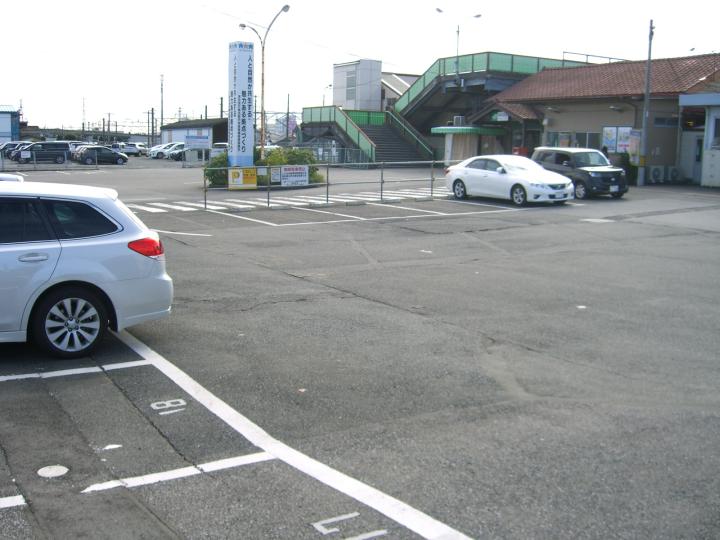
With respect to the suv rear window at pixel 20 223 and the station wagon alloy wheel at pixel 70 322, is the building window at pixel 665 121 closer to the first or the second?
the station wagon alloy wheel at pixel 70 322

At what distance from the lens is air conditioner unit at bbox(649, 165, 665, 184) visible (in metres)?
34.6

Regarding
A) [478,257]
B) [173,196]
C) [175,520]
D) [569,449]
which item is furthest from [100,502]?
[173,196]

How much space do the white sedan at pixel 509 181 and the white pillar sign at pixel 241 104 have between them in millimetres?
10515

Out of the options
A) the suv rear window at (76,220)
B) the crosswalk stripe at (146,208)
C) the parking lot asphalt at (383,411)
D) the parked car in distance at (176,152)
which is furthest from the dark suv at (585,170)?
the parked car in distance at (176,152)

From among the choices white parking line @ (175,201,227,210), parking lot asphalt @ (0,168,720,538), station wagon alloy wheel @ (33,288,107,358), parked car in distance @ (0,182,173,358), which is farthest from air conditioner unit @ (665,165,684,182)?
station wagon alloy wheel @ (33,288,107,358)

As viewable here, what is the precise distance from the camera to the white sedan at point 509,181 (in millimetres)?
24344

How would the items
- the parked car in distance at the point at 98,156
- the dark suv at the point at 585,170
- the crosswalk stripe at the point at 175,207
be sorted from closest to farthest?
the crosswalk stripe at the point at 175,207, the dark suv at the point at 585,170, the parked car in distance at the point at 98,156

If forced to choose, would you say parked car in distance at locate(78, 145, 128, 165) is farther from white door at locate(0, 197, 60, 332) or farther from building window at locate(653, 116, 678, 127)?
white door at locate(0, 197, 60, 332)

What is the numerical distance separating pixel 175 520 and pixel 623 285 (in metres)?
9.27

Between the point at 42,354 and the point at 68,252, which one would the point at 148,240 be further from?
the point at 42,354

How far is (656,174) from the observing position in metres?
34.8

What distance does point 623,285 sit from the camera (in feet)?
39.7

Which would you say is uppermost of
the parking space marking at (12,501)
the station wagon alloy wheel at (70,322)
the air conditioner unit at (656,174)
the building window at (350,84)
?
the building window at (350,84)

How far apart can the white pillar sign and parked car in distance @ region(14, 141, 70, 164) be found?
22.2 meters
